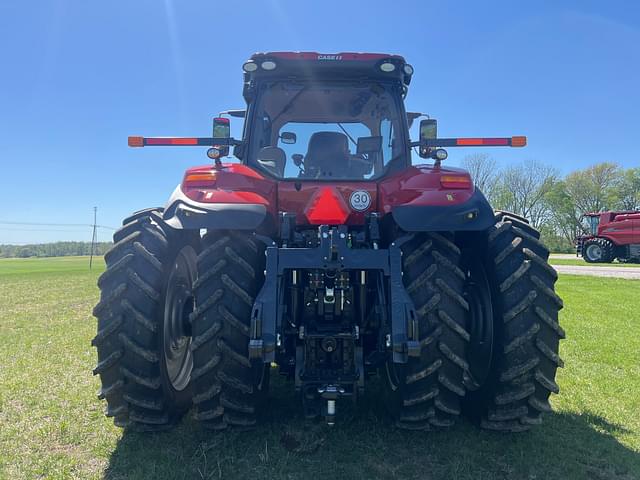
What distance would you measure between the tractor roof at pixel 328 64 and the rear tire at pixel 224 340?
1.41m

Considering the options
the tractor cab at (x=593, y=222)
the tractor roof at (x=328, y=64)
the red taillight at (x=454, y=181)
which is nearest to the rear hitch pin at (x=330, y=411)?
the red taillight at (x=454, y=181)

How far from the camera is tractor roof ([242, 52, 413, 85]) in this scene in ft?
10.3

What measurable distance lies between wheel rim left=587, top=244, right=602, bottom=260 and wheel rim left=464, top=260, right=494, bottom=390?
2514 centimetres

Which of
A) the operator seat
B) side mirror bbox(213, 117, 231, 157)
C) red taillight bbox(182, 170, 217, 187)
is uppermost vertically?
side mirror bbox(213, 117, 231, 157)

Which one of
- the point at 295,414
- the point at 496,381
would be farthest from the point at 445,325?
the point at 295,414

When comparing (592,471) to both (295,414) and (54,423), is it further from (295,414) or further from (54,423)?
(54,423)

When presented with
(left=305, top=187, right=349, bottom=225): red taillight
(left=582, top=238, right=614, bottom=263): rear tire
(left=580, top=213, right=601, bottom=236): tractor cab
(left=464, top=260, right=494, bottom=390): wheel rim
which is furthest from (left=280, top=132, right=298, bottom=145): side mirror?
(left=580, top=213, right=601, bottom=236): tractor cab

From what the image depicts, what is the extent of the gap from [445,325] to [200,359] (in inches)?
55.3

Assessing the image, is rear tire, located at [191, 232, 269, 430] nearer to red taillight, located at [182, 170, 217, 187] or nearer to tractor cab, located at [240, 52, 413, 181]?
red taillight, located at [182, 170, 217, 187]

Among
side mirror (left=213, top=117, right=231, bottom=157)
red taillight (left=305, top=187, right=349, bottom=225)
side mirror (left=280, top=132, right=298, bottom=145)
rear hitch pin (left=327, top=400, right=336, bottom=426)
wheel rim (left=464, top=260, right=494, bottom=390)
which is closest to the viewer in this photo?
rear hitch pin (left=327, top=400, right=336, bottom=426)

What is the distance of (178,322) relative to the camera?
3.08m

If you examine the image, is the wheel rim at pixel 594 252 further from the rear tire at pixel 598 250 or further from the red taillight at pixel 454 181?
the red taillight at pixel 454 181

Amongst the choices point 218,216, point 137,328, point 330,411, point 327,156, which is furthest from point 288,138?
point 330,411

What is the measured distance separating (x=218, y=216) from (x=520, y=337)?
6.28 feet
